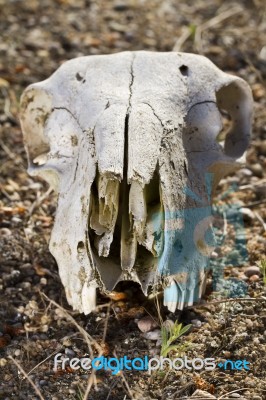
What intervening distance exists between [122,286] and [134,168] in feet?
2.58

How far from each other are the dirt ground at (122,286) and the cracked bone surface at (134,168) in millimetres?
167

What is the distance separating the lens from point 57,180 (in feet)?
11.0

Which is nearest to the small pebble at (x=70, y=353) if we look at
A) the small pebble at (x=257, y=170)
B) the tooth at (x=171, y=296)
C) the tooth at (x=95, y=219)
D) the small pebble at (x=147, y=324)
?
the small pebble at (x=147, y=324)

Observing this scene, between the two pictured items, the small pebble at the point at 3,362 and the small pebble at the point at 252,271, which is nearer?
the small pebble at the point at 3,362

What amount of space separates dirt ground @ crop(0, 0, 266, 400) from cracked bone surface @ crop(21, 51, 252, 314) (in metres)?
0.17

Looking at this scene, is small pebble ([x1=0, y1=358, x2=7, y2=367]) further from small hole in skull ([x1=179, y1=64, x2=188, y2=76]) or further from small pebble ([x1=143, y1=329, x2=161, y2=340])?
small hole in skull ([x1=179, y1=64, x2=188, y2=76])

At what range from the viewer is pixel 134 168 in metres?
2.80

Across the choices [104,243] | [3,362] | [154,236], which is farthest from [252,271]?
[3,362]

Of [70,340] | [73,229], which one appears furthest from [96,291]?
[73,229]

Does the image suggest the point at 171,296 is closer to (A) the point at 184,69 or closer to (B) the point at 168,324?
(B) the point at 168,324

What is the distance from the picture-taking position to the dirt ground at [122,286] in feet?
9.62

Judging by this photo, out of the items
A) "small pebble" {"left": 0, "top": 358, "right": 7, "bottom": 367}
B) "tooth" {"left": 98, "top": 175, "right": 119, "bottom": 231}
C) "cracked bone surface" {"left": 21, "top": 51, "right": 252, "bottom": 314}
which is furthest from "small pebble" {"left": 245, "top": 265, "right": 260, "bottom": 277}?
"small pebble" {"left": 0, "top": 358, "right": 7, "bottom": 367}

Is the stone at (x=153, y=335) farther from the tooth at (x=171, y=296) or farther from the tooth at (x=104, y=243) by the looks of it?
the tooth at (x=104, y=243)

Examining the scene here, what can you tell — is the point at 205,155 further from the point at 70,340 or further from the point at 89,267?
the point at 70,340
